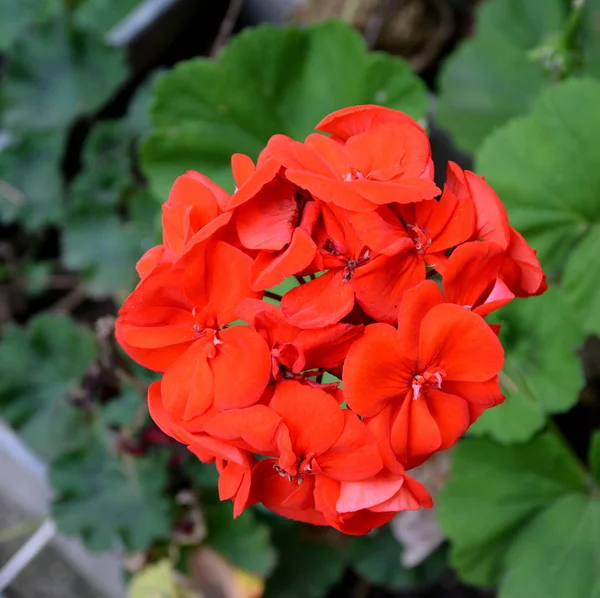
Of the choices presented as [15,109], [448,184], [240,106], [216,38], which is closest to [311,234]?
[448,184]

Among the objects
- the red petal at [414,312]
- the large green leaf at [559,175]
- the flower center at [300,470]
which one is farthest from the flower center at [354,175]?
the large green leaf at [559,175]

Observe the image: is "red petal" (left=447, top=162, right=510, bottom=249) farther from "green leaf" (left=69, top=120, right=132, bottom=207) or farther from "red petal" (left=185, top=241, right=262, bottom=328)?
"green leaf" (left=69, top=120, right=132, bottom=207)

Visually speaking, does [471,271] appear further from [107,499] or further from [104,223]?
[104,223]

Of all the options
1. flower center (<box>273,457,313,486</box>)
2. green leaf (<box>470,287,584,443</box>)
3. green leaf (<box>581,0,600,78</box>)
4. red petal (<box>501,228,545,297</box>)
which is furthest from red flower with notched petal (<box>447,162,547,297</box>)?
green leaf (<box>581,0,600,78</box>)

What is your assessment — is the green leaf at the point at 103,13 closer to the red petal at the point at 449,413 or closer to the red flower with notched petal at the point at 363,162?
the red flower with notched petal at the point at 363,162

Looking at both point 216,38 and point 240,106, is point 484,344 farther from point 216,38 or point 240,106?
point 216,38

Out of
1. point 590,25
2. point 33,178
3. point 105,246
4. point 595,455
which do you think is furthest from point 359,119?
point 33,178
